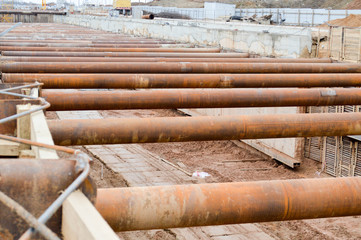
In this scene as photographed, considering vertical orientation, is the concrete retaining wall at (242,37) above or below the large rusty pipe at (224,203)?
above

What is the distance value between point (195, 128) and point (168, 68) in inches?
179

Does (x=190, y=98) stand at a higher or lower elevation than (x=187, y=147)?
higher

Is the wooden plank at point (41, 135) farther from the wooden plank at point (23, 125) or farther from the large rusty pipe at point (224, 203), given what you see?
the large rusty pipe at point (224, 203)

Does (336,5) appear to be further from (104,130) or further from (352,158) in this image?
(104,130)

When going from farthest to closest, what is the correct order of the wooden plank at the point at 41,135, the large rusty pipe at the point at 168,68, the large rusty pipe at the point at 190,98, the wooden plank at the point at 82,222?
the large rusty pipe at the point at 168,68 < the large rusty pipe at the point at 190,98 < the wooden plank at the point at 41,135 < the wooden plank at the point at 82,222

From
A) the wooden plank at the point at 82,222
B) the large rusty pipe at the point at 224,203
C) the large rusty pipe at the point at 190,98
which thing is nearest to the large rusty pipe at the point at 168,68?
the large rusty pipe at the point at 190,98

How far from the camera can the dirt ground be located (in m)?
11.9

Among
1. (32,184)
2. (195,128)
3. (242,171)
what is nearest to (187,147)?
(242,171)

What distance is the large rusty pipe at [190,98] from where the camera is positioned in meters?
7.25

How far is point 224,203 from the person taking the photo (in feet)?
11.4

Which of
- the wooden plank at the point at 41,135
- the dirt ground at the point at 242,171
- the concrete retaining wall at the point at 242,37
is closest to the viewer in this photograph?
the wooden plank at the point at 41,135

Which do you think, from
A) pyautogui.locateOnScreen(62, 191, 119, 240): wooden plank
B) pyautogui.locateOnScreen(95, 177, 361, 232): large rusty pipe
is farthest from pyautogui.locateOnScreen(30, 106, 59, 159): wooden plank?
pyautogui.locateOnScreen(62, 191, 119, 240): wooden plank

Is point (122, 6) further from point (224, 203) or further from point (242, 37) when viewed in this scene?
point (224, 203)

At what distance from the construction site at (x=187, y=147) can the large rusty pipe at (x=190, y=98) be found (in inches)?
0.7
